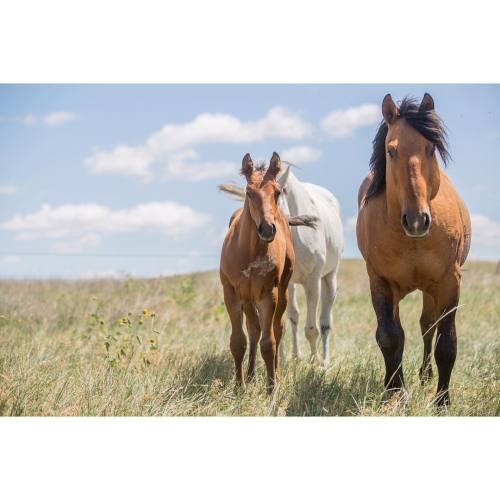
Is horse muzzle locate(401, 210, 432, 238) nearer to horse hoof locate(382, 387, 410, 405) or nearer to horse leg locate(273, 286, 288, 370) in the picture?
horse hoof locate(382, 387, 410, 405)

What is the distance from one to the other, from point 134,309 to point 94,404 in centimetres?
493

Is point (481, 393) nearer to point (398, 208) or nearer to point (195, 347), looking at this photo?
point (398, 208)

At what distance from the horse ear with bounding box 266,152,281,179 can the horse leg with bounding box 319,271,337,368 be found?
2.25 m

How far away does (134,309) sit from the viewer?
9219 millimetres

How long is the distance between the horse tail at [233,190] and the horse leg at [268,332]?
127 centimetres

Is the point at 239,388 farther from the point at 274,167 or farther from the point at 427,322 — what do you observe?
the point at 427,322

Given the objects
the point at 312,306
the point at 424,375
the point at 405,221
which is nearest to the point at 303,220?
the point at 312,306

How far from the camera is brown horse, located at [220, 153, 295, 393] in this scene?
482 cm

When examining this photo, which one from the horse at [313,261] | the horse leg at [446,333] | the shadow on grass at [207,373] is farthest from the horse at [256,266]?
the horse leg at [446,333]

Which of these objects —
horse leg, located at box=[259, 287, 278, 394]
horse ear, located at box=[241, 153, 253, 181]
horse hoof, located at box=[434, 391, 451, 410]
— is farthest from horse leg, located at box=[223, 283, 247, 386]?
horse hoof, located at box=[434, 391, 451, 410]

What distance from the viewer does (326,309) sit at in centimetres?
722

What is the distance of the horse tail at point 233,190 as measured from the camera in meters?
5.97
